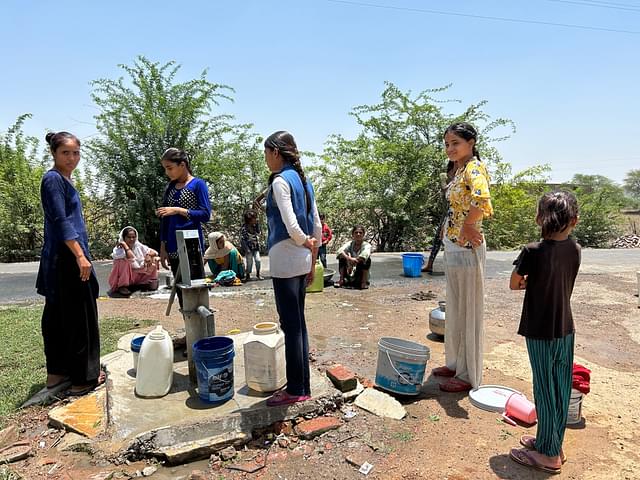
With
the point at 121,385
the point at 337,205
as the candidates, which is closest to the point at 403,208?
Result: the point at 337,205

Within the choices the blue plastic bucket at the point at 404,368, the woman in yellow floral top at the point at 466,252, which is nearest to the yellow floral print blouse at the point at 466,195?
the woman in yellow floral top at the point at 466,252

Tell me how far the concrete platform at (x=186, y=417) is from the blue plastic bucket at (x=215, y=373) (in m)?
0.07

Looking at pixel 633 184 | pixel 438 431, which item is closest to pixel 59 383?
pixel 438 431

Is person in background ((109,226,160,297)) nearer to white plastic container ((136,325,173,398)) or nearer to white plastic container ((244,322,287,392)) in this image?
white plastic container ((136,325,173,398))

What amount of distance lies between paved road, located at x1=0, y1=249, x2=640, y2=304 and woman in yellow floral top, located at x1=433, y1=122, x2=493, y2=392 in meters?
4.79

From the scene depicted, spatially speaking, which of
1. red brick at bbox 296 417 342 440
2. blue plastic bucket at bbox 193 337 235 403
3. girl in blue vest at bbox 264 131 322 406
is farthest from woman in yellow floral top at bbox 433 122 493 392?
blue plastic bucket at bbox 193 337 235 403

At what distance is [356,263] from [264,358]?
477 cm

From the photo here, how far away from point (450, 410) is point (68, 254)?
2.99 metres

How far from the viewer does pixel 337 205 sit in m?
14.6

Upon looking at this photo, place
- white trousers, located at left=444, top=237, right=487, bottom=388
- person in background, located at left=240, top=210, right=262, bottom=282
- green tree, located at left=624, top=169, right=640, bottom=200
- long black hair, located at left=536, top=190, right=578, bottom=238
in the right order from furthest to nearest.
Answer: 1. green tree, located at left=624, top=169, right=640, bottom=200
2. person in background, located at left=240, top=210, right=262, bottom=282
3. white trousers, located at left=444, top=237, right=487, bottom=388
4. long black hair, located at left=536, top=190, right=578, bottom=238

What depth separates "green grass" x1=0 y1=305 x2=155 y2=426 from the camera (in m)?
3.56

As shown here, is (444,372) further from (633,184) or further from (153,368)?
(633,184)

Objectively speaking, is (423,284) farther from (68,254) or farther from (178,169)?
(68,254)

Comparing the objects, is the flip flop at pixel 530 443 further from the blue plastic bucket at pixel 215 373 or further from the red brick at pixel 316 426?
the blue plastic bucket at pixel 215 373
